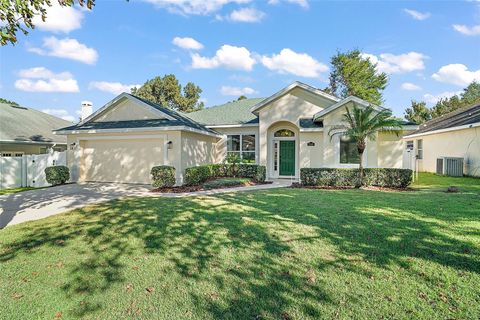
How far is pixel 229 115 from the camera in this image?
19906 millimetres

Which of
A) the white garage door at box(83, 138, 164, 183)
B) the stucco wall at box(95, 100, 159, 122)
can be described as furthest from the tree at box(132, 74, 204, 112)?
the white garage door at box(83, 138, 164, 183)

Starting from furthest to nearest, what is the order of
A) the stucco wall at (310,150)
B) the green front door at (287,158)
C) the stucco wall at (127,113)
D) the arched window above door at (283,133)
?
the arched window above door at (283,133), the green front door at (287,158), the stucco wall at (127,113), the stucco wall at (310,150)

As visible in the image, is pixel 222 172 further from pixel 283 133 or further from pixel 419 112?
pixel 419 112

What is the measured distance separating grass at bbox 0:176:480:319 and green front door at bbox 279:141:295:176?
963cm

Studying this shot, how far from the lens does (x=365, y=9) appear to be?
45.8ft

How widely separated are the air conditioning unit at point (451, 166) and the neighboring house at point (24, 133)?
93.2 feet

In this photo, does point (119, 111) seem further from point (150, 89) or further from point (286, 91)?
point (150, 89)

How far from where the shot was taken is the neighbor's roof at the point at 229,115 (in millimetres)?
18562

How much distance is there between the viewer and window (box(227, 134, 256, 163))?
17.9m

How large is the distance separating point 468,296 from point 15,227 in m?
9.60

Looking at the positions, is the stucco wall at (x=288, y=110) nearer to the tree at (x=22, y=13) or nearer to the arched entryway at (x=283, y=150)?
the arched entryway at (x=283, y=150)

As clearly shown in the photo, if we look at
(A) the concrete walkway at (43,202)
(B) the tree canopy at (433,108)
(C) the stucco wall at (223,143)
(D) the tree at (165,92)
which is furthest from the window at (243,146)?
(B) the tree canopy at (433,108)

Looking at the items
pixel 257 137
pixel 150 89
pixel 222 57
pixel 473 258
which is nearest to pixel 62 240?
pixel 473 258

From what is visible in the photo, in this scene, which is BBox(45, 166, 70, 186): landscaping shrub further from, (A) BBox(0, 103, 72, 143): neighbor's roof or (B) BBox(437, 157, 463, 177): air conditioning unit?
(B) BBox(437, 157, 463, 177): air conditioning unit
